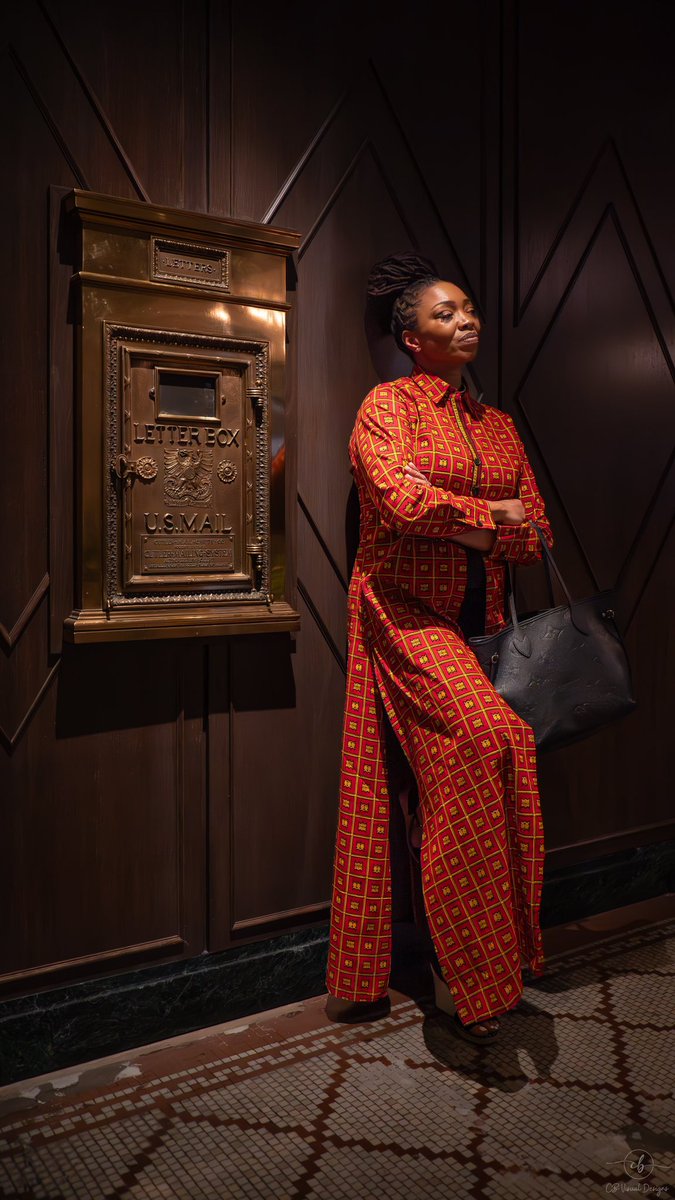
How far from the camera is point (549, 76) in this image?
2.92 m

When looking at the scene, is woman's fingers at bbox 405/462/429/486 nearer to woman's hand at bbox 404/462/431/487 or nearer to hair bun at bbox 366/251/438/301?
woman's hand at bbox 404/462/431/487

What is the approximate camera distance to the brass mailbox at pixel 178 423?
213cm

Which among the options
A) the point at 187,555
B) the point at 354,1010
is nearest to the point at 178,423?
the point at 187,555

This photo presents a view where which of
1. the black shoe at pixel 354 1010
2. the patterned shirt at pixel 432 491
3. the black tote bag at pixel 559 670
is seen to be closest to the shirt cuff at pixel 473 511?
the patterned shirt at pixel 432 491

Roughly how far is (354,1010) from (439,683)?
0.90 metres

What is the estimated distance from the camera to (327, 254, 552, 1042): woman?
2.13m

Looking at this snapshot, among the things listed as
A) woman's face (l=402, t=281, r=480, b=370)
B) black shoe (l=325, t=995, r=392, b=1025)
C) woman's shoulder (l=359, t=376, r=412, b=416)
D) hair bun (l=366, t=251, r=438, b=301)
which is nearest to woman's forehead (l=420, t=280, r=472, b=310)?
woman's face (l=402, t=281, r=480, b=370)

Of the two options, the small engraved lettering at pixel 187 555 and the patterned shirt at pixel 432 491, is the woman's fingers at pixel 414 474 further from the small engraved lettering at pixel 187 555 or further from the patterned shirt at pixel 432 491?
the small engraved lettering at pixel 187 555

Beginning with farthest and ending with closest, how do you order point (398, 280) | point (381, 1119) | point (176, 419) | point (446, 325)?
point (398, 280) < point (446, 325) < point (176, 419) < point (381, 1119)

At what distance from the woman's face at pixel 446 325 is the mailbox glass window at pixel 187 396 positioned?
0.56 meters

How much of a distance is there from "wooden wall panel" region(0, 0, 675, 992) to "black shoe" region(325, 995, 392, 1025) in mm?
235

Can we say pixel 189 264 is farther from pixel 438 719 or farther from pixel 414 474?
pixel 438 719

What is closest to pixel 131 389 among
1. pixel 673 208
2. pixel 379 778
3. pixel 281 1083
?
pixel 379 778

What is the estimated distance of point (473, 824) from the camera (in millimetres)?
2131
